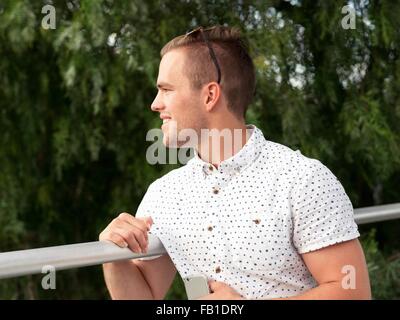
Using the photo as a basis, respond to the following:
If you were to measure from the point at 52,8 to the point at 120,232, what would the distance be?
1.50 m

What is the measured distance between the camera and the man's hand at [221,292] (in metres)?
1.10

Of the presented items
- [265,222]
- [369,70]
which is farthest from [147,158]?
[265,222]

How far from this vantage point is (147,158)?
2.57 m

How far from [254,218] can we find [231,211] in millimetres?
45

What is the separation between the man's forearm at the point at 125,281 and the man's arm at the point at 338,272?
0.26m

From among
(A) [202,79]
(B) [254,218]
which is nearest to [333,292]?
(B) [254,218]

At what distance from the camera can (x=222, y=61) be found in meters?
1.22

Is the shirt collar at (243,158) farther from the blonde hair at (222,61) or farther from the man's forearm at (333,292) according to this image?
the man's forearm at (333,292)

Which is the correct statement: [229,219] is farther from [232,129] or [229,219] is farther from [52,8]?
[52,8]

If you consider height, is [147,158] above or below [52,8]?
below

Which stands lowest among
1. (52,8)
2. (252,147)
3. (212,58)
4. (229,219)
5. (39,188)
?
(39,188)

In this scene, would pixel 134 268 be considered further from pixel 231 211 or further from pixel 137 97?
pixel 137 97

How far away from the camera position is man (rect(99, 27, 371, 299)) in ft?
3.45
